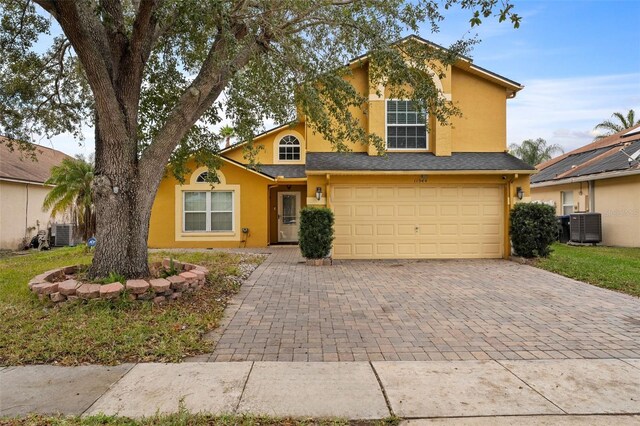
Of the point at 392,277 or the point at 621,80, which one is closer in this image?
the point at 392,277

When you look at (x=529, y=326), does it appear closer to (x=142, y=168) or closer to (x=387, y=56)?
(x=387, y=56)

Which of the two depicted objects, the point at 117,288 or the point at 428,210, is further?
the point at 428,210

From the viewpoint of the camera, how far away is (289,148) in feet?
58.9

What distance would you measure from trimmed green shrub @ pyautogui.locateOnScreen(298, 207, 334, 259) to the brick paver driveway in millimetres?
1469

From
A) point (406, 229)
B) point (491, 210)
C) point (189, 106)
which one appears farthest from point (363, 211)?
point (189, 106)

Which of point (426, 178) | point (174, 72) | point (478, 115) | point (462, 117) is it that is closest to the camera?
point (174, 72)

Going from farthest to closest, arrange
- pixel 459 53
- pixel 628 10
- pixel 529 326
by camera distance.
Answer: pixel 628 10 < pixel 459 53 < pixel 529 326

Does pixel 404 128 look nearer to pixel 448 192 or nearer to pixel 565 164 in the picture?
pixel 448 192

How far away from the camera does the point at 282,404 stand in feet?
10.9

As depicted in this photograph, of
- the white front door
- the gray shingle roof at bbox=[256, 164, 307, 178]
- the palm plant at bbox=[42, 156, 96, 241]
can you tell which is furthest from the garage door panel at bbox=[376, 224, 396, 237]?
the palm plant at bbox=[42, 156, 96, 241]

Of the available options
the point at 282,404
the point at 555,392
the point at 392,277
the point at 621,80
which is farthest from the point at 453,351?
the point at 621,80

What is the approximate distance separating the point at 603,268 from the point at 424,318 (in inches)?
278

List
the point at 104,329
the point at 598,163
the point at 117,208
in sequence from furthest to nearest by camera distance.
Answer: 1. the point at 598,163
2. the point at 117,208
3. the point at 104,329

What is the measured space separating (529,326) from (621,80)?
13975mm
